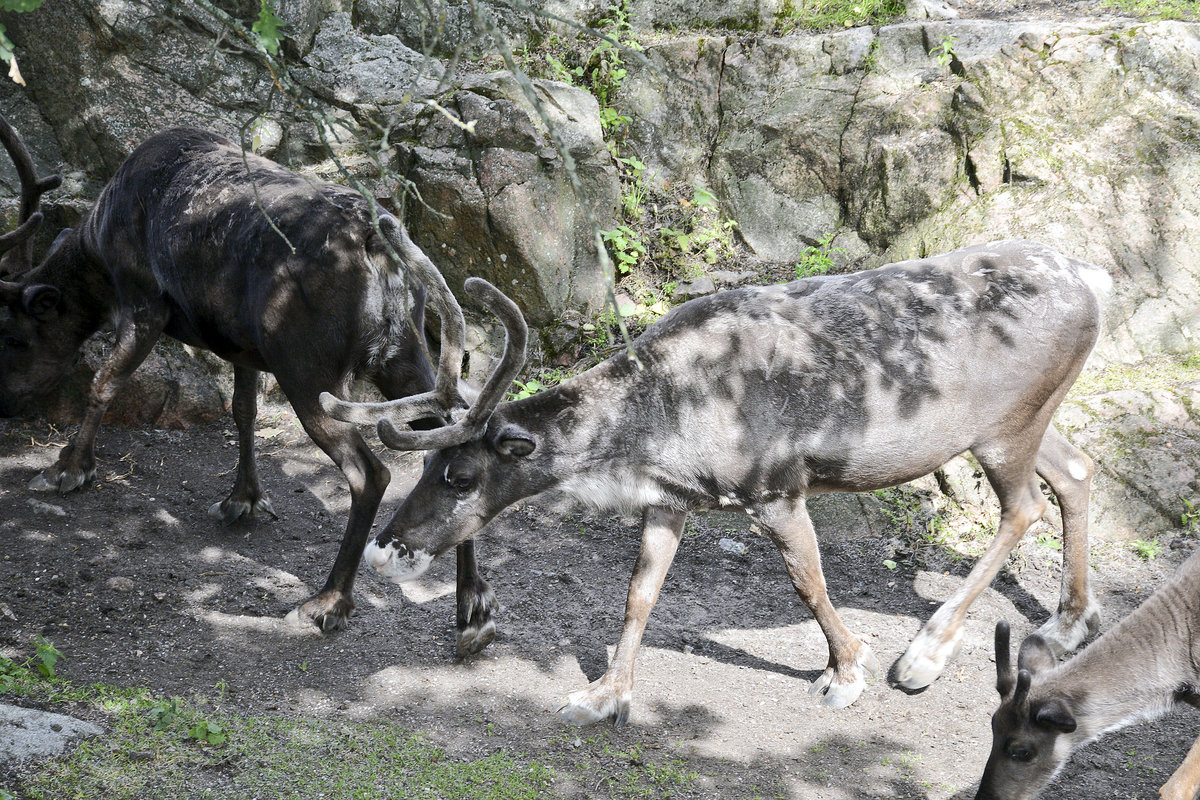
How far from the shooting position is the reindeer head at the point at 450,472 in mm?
4359

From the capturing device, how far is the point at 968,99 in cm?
773

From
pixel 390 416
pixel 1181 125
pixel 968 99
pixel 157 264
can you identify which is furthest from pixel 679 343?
pixel 1181 125

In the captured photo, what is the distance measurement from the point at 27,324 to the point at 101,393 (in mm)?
932

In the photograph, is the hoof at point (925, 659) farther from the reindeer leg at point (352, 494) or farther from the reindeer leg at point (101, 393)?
the reindeer leg at point (101, 393)

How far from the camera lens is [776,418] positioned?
4.43m

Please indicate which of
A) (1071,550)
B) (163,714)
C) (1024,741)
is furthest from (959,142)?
(163,714)

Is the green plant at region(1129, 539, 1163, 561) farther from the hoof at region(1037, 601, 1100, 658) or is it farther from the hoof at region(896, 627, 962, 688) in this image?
the hoof at region(896, 627, 962, 688)

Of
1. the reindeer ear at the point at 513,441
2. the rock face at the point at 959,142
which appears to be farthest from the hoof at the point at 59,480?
the rock face at the point at 959,142

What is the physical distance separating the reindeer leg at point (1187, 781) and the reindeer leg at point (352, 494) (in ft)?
12.4

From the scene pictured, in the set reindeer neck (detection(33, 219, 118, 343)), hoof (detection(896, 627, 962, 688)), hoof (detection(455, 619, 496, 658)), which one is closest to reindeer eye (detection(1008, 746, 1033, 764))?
hoof (detection(896, 627, 962, 688))

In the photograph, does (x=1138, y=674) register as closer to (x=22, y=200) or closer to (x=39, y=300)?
(x=39, y=300)

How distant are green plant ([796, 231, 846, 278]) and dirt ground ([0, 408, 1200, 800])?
2.25m

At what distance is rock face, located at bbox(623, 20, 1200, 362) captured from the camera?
7.17m

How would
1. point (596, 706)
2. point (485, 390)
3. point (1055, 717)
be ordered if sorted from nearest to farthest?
point (1055, 717), point (485, 390), point (596, 706)
